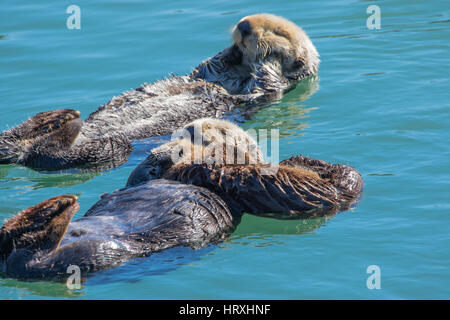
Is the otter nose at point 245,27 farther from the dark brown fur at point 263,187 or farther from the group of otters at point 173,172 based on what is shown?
the dark brown fur at point 263,187

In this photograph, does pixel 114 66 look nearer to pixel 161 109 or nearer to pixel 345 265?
pixel 161 109

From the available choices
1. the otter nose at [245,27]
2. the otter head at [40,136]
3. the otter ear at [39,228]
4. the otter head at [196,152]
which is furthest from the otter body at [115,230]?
the otter nose at [245,27]

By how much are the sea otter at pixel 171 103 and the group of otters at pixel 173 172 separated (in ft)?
0.03

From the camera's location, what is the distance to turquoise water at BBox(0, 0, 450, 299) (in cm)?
389

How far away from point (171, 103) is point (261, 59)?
120 centimetres

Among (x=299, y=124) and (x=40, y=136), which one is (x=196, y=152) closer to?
(x=40, y=136)

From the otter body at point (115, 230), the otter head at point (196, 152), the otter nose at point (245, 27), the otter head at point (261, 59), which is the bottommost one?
the otter body at point (115, 230)

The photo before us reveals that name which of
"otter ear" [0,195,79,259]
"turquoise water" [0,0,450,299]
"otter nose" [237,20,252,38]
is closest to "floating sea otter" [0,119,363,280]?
"otter ear" [0,195,79,259]

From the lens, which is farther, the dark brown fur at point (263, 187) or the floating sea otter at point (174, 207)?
the dark brown fur at point (263, 187)

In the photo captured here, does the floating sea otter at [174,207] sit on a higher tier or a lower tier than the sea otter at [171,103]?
lower

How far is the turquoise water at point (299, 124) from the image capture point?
12.8ft

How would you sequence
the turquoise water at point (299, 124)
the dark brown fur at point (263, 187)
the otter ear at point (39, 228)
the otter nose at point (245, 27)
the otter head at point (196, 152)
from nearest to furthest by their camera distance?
the otter ear at point (39, 228) → the turquoise water at point (299, 124) → the dark brown fur at point (263, 187) → the otter head at point (196, 152) → the otter nose at point (245, 27)

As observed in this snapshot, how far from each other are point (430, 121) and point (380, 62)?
179 cm

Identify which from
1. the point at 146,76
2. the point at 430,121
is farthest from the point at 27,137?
the point at 430,121
